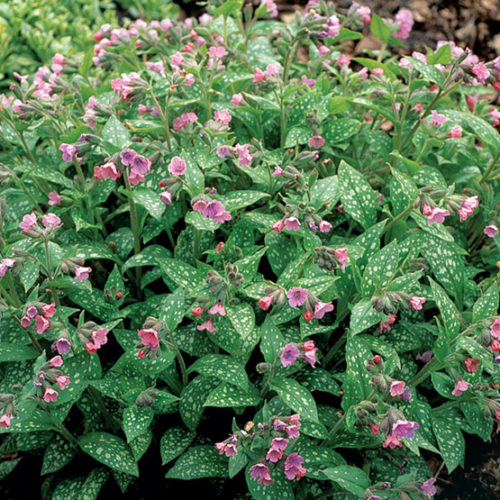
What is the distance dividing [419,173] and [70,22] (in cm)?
327

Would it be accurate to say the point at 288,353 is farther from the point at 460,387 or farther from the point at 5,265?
the point at 5,265

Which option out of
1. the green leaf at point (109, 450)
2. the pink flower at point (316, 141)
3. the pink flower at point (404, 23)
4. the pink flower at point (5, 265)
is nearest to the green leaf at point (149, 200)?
the pink flower at point (5, 265)

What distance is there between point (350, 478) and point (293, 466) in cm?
19

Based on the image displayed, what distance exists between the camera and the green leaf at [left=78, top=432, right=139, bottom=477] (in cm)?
199

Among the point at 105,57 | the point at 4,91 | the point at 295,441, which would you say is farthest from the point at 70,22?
the point at 295,441

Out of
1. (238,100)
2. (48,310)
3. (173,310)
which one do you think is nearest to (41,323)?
(48,310)

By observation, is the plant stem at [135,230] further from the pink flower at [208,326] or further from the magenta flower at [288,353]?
the magenta flower at [288,353]

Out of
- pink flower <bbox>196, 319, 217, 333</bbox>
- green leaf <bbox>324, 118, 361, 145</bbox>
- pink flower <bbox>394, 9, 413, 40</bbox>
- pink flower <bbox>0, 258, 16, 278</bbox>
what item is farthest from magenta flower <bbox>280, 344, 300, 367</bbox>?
pink flower <bbox>394, 9, 413, 40</bbox>

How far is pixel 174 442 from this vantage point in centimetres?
208

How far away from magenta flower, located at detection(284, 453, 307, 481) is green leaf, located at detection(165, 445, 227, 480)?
300 mm

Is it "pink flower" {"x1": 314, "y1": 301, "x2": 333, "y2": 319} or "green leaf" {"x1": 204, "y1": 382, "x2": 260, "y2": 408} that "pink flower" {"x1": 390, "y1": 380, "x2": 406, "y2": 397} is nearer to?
"pink flower" {"x1": 314, "y1": 301, "x2": 333, "y2": 319}

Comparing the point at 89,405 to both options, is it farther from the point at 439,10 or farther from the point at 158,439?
the point at 439,10

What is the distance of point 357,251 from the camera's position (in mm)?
2078

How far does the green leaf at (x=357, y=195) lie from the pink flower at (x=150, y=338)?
3.02 ft
